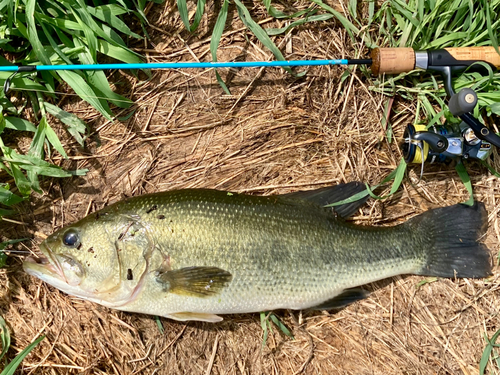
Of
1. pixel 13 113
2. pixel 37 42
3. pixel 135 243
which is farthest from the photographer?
pixel 13 113

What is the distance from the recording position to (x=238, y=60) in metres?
3.42

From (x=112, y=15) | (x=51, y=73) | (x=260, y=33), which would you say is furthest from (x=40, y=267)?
(x=260, y=33)

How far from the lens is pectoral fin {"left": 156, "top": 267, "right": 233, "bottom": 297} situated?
9.06ft

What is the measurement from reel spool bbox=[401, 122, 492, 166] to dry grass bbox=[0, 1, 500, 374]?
30 centimetres

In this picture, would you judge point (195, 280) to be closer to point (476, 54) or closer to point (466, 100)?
point (466, 100)

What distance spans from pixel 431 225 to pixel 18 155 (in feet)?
11.7

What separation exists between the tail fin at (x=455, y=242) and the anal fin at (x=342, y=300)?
602 millimetres

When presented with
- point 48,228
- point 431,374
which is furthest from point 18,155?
point 431,374

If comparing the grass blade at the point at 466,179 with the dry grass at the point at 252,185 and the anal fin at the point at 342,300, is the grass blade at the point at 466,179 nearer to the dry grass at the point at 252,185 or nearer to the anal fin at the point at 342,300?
the dry grass at the point at 252,185

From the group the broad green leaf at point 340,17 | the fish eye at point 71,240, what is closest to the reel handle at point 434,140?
the broad green leaf at point 340,17

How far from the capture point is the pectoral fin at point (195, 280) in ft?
9.06

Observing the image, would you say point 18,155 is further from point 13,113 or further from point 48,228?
point 48,228

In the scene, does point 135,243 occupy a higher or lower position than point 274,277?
higher

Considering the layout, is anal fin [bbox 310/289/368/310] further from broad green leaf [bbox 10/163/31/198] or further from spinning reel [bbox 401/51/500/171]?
broad green leaf [bbox 10/163/31/198]
